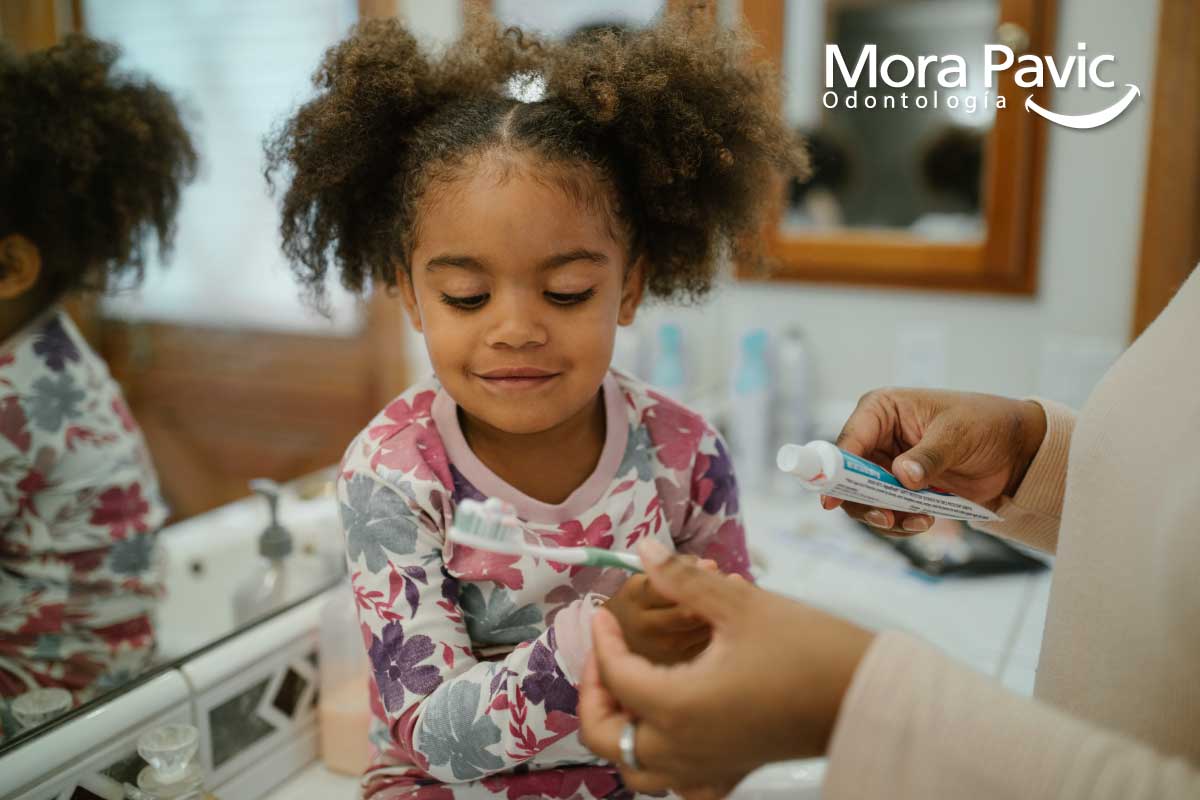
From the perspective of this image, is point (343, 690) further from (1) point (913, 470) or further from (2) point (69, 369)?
(1) point (913, 470)

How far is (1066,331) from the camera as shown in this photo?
4.94ft

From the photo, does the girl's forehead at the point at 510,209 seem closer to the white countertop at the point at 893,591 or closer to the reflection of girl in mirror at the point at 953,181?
the white countertop at the point at 893,591

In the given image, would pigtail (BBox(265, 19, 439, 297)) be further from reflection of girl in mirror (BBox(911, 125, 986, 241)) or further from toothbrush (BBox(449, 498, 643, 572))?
reflection of girl in mirror (BBox(911, 125, 986, 241))

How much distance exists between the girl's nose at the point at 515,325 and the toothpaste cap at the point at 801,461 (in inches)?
8.1

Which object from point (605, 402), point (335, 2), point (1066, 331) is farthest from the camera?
point (1066, 331)

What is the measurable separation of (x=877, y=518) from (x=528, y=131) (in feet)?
1.42

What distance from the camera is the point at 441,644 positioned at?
72 centimetres

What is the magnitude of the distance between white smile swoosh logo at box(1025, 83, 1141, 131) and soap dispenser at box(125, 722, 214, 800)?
1.41 m

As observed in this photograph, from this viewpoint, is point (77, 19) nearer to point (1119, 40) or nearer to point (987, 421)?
point (987, 421)

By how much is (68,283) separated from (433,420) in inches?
13.3

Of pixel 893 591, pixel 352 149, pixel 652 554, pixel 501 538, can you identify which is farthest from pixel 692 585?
pixel 893 591

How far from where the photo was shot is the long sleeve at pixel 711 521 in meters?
0.91

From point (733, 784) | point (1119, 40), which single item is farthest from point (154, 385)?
point (1119, 40)

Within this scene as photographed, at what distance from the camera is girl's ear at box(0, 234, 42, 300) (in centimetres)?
76
